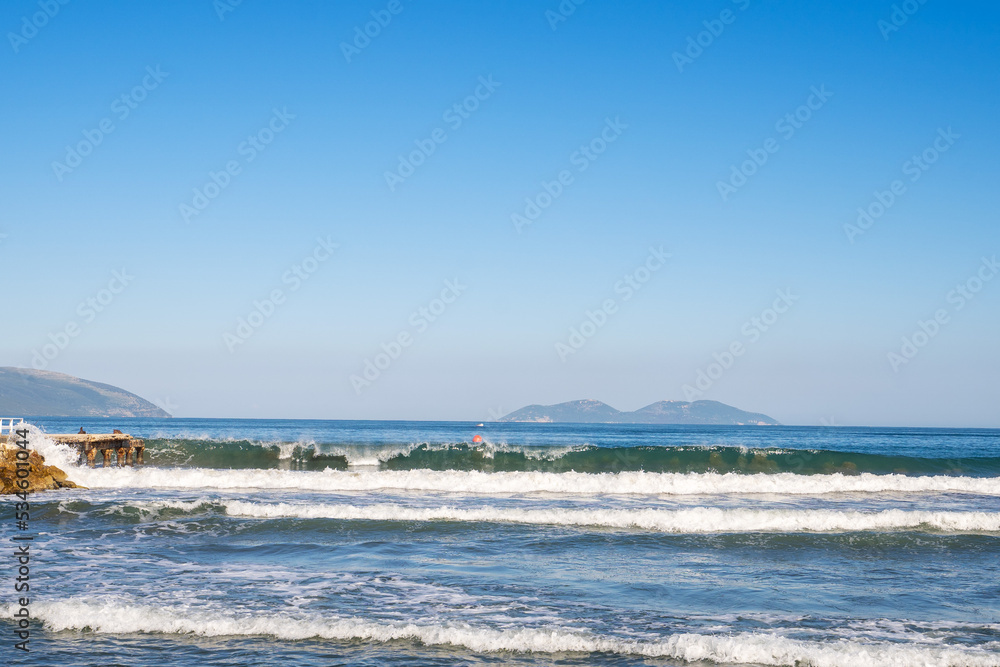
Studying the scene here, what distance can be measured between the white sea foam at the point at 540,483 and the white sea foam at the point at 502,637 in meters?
14.8

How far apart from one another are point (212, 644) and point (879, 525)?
1536cm

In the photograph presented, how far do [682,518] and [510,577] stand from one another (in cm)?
707

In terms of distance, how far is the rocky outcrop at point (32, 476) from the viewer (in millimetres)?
22000

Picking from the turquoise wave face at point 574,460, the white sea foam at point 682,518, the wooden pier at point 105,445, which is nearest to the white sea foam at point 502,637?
the white sea foam at point 682,518

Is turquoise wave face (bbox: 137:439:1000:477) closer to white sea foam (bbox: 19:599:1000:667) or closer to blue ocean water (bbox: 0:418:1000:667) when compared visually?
blue ocean water (bbox: 0:418:1000:667)

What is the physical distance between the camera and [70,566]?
39.7 ft

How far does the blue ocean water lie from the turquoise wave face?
36.3 ft

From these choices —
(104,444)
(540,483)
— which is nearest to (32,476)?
(104,444)

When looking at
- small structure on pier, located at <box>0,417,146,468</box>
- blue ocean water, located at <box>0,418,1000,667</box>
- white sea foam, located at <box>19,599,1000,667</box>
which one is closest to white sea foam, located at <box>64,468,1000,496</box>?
blue ocean water, located at <box>0,418,1000,667</box>

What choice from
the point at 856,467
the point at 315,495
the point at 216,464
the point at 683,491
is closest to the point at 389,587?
the point at 315,495

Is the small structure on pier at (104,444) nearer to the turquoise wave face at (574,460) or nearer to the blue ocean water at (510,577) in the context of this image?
the turquoise wave face at (574,460)

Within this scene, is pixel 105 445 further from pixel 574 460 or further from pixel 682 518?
pixel 682 518

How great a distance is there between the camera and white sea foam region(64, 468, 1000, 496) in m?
24.5

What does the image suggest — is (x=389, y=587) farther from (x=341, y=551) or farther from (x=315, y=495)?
(x=315, y=495)
